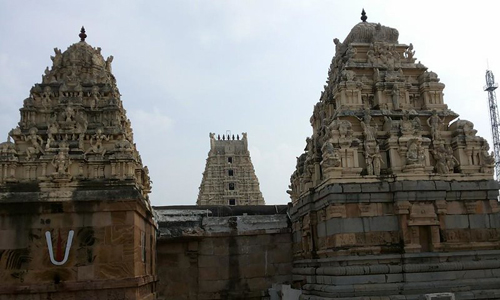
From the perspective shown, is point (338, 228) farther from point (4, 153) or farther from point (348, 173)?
point (4, 153)

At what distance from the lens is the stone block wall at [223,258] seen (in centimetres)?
1783

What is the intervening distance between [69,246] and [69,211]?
0.89 meters

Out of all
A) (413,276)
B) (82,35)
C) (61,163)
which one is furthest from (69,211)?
(413,276)

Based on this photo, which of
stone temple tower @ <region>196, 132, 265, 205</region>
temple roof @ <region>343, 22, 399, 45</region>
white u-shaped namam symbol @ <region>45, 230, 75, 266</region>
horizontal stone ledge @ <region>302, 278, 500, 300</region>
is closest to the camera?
white u-shaped namam symbol @ <region>45, 230, 75, 266</region>

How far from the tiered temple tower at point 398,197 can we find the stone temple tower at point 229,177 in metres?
33.8

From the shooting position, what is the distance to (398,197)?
13.1 m

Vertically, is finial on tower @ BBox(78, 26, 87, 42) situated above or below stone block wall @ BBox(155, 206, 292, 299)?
above

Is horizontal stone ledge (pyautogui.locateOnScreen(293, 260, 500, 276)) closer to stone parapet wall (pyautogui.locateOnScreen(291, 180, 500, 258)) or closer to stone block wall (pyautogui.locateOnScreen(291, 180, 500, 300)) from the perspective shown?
stone block wall (pyautogui.locateOnScreen(291, 180, 500, 300))

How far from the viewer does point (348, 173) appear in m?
13.3

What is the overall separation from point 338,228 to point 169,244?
296 inches

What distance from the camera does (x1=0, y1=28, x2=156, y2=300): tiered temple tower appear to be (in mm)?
12047

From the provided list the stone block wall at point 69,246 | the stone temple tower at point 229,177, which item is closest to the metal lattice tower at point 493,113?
the stone temple tower at point 229,177

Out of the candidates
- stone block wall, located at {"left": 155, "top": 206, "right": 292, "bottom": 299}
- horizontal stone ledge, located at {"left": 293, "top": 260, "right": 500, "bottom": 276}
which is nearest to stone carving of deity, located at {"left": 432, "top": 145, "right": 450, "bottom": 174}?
horizontal stone ledge, located at {"left": 293, "top": 260, "right": 500, "bottom": 276}

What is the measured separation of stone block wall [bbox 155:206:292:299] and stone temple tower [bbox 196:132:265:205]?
30082 mm
